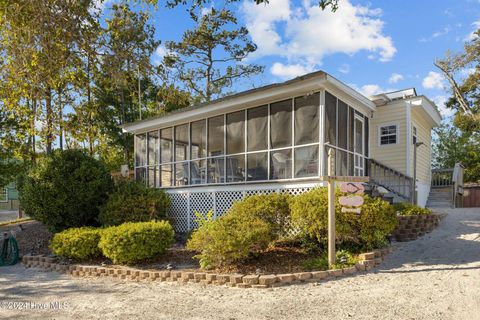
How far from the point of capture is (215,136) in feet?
36.4

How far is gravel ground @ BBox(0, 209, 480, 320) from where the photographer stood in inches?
173

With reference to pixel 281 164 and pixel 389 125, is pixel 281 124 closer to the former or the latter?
pixel 281 164

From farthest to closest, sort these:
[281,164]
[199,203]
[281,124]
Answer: [199,203]
[281,124]
[281,164]

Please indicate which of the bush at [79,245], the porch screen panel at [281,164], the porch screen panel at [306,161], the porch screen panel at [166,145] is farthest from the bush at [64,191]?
the porch screen panel at [306,161]

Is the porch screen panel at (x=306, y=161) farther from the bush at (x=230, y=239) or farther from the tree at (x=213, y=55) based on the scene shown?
the tree at (x=213, y=55)

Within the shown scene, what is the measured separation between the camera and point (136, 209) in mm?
9680

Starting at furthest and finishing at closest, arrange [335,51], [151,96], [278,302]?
[151,96]
[335,51]
[278,302]

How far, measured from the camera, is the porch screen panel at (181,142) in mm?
11995

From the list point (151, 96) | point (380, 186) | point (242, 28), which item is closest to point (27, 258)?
point (380, 186)

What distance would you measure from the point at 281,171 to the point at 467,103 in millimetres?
21432

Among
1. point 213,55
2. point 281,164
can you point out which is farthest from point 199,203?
point 213,55

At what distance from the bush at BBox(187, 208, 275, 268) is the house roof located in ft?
11.6

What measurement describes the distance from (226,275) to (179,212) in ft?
19.6

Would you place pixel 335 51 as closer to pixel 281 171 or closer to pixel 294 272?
pixel 281 171
